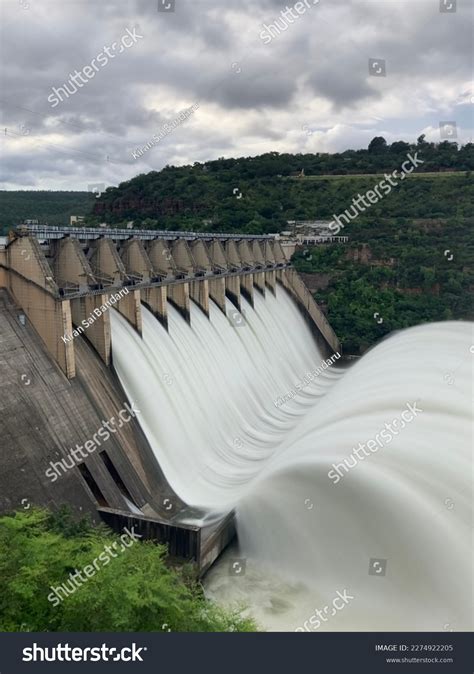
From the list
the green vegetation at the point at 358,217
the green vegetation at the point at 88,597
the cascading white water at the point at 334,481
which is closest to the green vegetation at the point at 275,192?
the green vegetation at the point at 358,217

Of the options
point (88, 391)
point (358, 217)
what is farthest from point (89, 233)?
point (358, 217)

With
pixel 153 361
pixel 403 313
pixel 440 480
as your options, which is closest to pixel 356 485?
pixel 440 480

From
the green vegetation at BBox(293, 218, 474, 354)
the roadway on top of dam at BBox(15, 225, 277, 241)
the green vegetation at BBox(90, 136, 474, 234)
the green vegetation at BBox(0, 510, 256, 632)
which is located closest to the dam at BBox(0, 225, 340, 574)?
the roadway on top of dam at BBox(15, 225, 277, 241)

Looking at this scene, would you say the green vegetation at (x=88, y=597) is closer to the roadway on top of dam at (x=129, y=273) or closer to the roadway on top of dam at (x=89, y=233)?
the roadway on top of dam at (x=129, y=273)

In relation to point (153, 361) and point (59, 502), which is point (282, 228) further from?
point (59, 502)

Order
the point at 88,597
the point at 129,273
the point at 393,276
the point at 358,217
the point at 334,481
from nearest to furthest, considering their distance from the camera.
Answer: the point at 88,597
the point at 334,481
the point at 129,273
the point at 393,276
the point at 358,217

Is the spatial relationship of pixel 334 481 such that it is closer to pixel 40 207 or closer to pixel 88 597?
pixel 88 597
